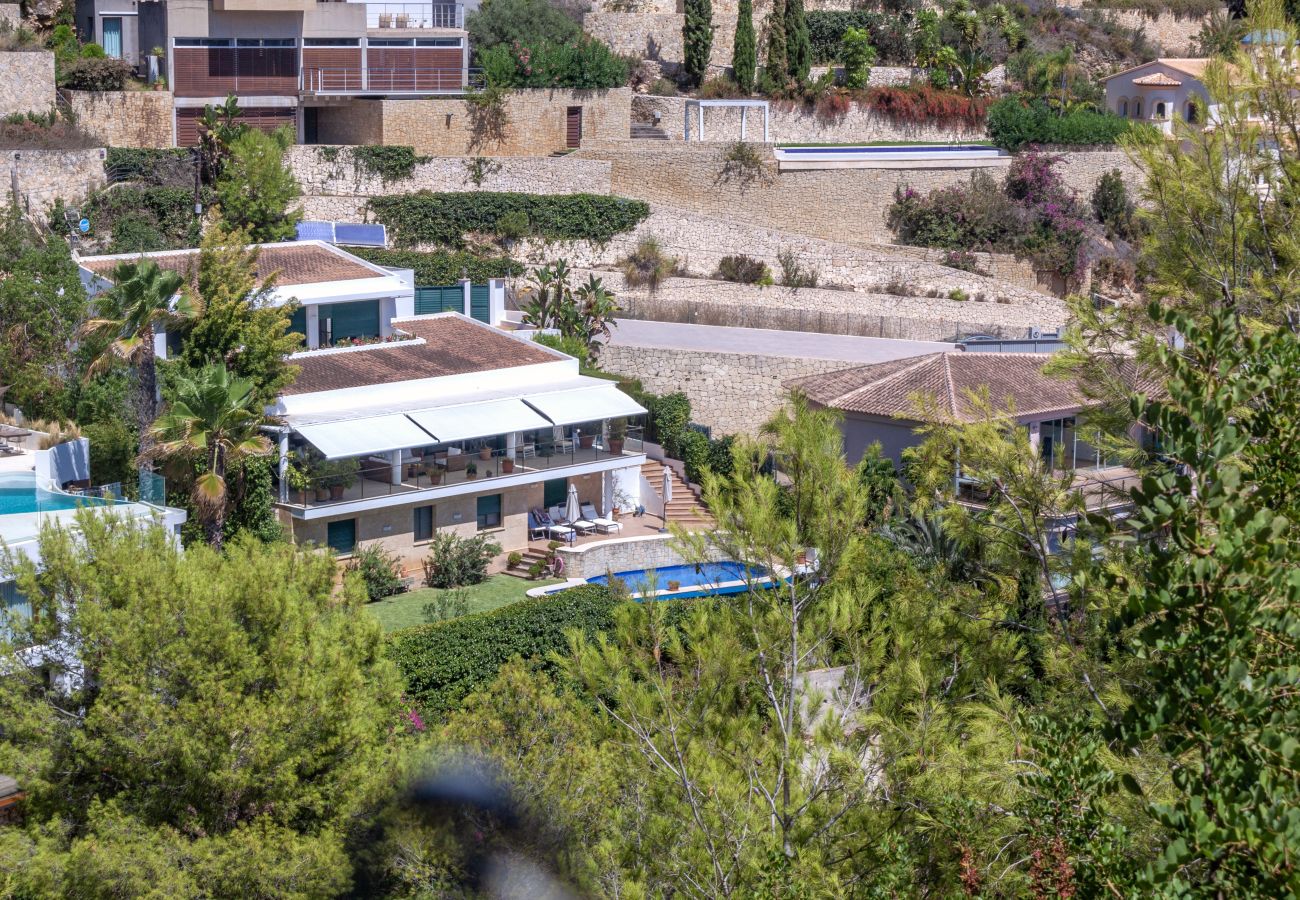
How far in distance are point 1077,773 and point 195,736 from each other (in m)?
9.43

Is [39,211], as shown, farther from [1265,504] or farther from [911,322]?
[1265,504]

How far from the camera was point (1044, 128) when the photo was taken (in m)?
50.4

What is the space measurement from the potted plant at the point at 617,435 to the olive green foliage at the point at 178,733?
15717mm

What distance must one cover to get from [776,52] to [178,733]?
38891mm

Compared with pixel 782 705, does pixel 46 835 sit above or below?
below

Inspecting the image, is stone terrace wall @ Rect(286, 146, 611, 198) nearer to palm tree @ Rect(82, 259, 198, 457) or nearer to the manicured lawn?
palm tree @ Rect(82, 259, 198, 457)

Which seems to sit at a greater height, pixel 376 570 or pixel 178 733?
pixel 178 733

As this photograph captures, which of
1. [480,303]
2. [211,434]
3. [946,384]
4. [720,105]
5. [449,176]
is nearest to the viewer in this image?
[211,434]

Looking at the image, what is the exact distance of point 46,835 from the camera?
15.9 m

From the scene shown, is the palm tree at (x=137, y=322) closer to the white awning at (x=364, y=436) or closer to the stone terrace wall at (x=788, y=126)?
the white awning at (x=364, y=436)

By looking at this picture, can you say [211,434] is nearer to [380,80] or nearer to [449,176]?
[449,176]

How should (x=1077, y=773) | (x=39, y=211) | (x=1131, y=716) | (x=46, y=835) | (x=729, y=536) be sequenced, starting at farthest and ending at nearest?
(x=39, y=211)
(x=46, y=835)
(x=729, y=536)
(x=1077, y=773)
(x=1131, y=716)

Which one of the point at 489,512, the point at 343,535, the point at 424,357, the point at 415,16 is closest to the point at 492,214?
the point at 415,16

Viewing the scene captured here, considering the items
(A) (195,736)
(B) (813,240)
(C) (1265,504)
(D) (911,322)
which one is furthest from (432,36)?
(C) (1265,504)
